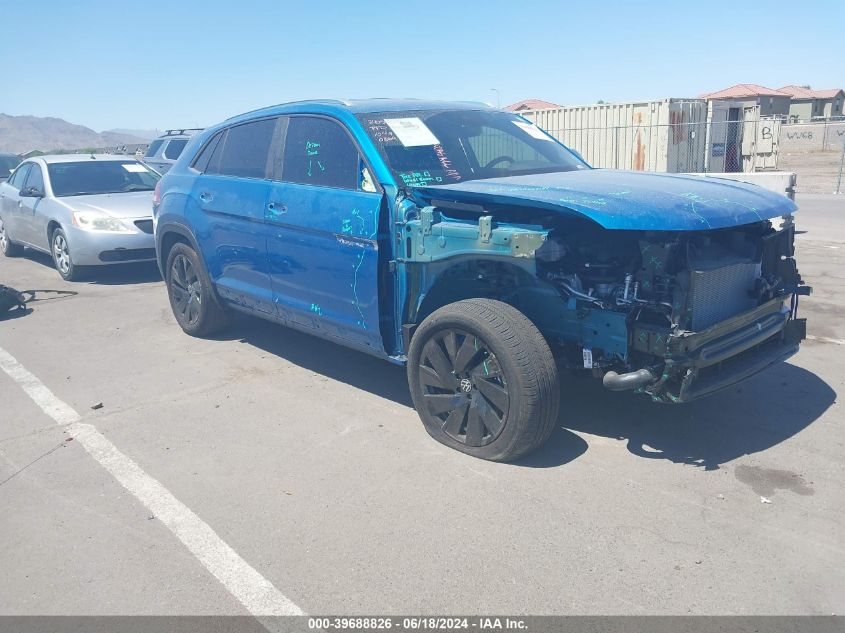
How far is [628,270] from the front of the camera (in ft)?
12.2

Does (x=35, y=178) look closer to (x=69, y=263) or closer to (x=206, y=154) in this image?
(x=69, y=263)

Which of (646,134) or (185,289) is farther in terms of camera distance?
(646,134)

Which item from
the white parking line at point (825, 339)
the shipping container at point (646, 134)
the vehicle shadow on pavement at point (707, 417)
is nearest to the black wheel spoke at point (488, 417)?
the vehicle shadow on pavement at point (707, 417)

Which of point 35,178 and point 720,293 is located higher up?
point 35,178

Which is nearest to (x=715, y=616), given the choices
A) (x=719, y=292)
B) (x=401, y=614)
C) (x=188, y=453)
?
(x=401, y=614)

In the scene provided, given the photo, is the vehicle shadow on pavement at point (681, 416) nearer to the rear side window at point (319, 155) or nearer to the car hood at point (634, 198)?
the car hood at point (634, 198)

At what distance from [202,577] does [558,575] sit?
4.91 feet

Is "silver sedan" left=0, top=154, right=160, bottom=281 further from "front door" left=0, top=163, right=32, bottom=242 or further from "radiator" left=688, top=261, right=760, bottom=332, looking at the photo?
"radiator" left=688, top=261, right=760, bottom=332

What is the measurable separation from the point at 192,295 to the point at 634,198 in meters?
4.34

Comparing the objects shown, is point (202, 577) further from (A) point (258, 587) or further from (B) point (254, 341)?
(B) point (254, 341)

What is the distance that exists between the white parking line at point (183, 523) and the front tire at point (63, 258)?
4870 mm

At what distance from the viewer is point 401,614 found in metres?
2.85

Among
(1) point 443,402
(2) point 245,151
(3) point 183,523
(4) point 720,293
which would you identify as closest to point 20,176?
(2) point 245,151

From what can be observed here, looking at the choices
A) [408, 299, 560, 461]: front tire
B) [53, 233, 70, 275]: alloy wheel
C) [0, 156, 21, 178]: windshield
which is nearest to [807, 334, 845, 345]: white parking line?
[408, 299, 560, 461]: front tire
